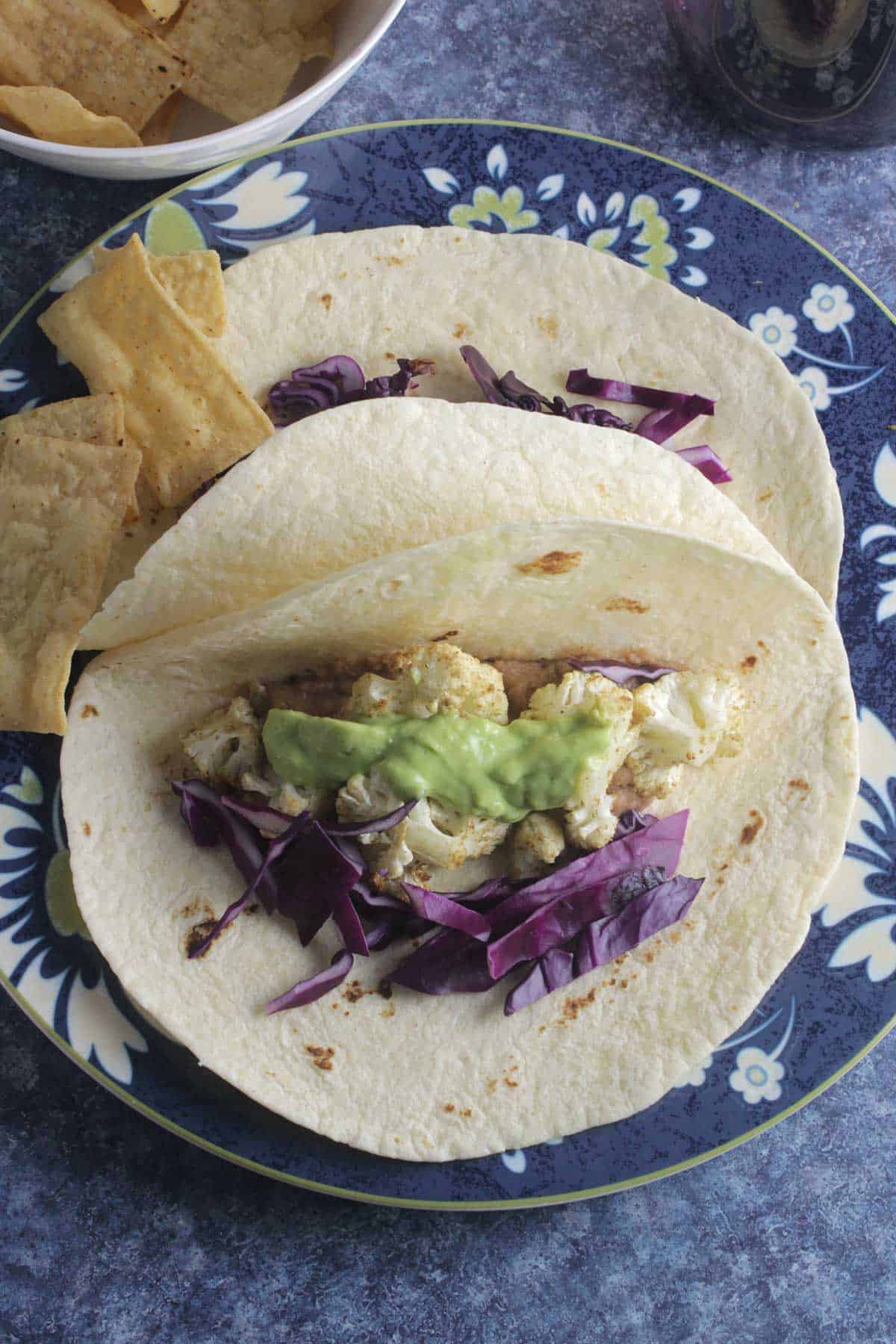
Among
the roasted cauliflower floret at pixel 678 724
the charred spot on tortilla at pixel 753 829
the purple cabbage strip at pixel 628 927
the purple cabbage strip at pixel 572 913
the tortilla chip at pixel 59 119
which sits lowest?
the charred spot on tortilla at pixel 753 829

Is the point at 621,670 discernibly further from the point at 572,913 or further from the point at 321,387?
the point at 321,387

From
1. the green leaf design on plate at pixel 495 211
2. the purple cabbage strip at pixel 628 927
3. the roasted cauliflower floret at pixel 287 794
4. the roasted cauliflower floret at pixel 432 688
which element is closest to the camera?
the roasted cauliflower floret at pixel 432 688

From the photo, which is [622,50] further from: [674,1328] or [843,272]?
[674,1328]

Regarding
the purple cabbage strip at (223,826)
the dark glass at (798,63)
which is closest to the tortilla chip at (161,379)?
the purple cabbage strip at (223,826)

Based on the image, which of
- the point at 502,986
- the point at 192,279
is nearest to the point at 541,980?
the point at 502,986

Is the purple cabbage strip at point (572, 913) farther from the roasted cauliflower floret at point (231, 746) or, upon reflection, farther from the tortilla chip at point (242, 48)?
the tortilla chip at point (242, 48)

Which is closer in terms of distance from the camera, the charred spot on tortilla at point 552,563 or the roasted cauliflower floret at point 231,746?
the charred spot on tortilla at point 552,563
